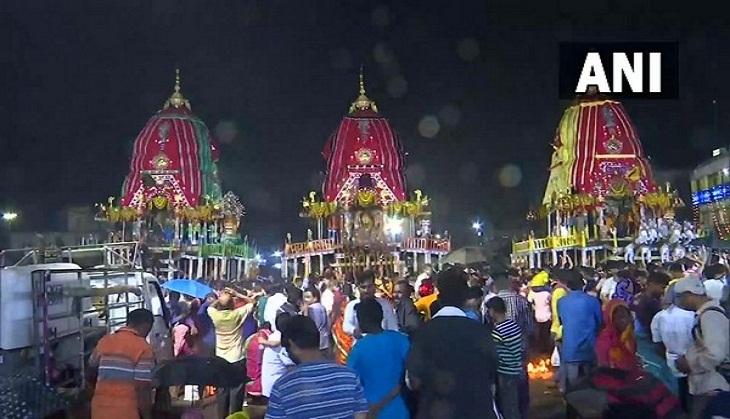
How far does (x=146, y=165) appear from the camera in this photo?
122ft

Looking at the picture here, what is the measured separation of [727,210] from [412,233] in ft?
45.1

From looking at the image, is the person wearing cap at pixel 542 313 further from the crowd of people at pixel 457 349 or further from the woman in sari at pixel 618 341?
the woman in sari at pixel 618 341

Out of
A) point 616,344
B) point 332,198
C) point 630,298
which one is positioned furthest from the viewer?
point 332,198

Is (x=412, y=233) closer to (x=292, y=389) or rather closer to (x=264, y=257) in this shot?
(x=264, y=257)

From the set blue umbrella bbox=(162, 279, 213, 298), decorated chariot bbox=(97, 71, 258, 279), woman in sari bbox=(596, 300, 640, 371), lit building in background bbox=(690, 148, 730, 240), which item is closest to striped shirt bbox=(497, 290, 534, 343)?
woman in sari bbox=(596, 300, 640, 371)

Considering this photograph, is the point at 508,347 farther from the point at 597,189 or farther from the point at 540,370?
the point at 597,189

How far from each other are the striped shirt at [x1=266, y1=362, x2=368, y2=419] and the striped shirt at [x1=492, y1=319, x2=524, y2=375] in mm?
2979

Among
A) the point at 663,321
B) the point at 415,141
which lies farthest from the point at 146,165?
the point at 663,321

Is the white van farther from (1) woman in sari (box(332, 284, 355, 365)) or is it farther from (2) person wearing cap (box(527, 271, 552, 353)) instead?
(2) person wearing cap (box(527, 271, 552, 353))

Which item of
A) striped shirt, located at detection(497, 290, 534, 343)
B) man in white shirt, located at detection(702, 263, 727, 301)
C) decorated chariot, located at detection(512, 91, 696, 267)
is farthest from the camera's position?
decorated chariot, located at detection(512, 91, 696, 267)

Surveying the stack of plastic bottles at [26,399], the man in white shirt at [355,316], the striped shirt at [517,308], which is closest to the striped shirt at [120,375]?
the stack of plastic bottles at [26,399]

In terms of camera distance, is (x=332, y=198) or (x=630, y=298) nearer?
(x=630, y=298)

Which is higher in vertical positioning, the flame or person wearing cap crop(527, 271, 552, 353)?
person wearing cap crop(527, 271, 552, 353)

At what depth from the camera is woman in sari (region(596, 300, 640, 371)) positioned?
23.9ft
